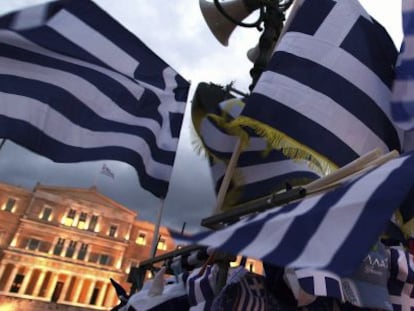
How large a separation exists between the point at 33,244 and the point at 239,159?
119 feet

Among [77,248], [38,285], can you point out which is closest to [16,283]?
[38,285]

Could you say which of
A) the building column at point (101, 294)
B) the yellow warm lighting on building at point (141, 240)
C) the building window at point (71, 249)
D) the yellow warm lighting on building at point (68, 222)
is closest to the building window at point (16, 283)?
the building window at point (71, 249)

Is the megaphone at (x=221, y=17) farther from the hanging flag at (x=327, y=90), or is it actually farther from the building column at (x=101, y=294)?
the building column at (x=101, y=294)

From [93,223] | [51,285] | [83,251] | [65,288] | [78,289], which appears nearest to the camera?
[51,285]

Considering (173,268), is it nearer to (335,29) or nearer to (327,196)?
(327,196)

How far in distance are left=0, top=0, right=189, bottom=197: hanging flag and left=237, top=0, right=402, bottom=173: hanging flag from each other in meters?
1.18

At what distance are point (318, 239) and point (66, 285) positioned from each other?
3809cm

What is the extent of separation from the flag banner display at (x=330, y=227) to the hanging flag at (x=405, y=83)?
1063 millimetres

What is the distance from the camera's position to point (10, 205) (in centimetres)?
3431

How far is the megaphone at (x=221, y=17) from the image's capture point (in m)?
3.29

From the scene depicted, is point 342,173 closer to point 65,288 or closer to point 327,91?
point 327,91

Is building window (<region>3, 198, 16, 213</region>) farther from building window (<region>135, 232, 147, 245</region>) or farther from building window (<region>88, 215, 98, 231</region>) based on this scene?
building window (<region>135, 232, 147, 245</region>)

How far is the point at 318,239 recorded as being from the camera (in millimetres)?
964

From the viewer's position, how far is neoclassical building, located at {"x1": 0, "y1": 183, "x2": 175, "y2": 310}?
32844 millimetres
